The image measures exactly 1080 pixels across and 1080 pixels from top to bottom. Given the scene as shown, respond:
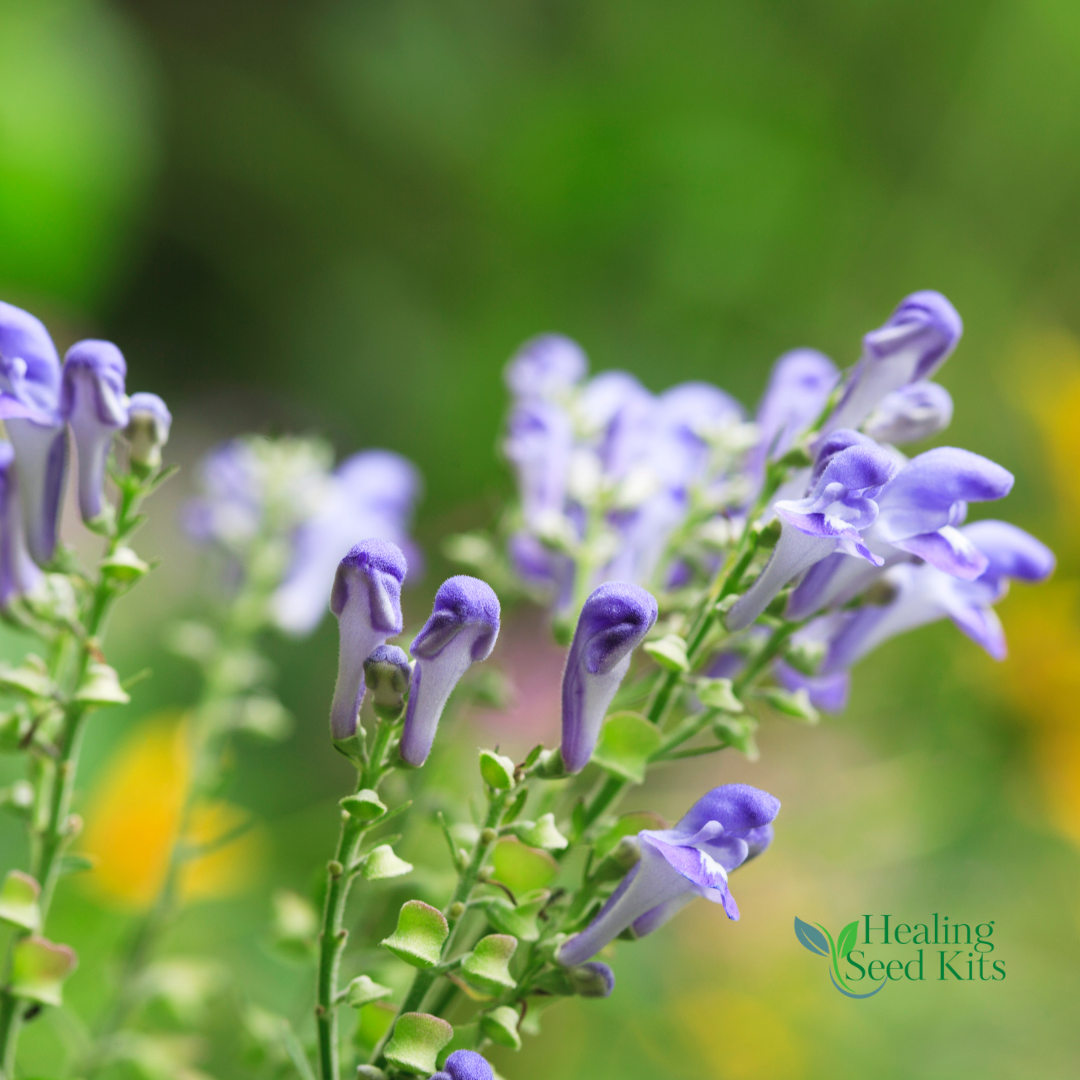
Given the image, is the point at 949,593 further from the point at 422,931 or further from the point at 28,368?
the point at 28,368

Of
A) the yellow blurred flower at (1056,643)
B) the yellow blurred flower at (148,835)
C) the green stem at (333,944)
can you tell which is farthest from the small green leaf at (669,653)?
the yellow blurred flower at (1056,643)

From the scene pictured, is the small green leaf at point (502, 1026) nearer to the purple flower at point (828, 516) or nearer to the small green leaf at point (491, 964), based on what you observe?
the small green leaf at point (491, 964)

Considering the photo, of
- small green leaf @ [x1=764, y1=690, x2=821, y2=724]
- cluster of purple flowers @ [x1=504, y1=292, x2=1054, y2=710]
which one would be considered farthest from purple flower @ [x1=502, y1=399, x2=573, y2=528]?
small green leaf @ [x1=764, y1=690, x2=821, y2=724]

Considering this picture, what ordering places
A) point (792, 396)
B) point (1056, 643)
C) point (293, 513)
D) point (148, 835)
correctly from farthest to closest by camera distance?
point (1056, 643)
point (148, 835)
point (293, 513)
point (792, 396)

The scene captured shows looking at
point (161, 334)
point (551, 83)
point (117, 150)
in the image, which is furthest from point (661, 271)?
point (161, 334)

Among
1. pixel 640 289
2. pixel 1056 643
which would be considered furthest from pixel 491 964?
pixel 640 289
